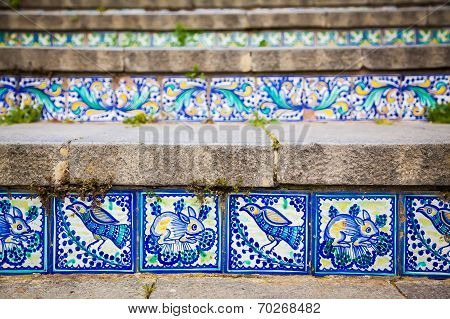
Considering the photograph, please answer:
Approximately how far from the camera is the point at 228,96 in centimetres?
332

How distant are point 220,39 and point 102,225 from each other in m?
2.32

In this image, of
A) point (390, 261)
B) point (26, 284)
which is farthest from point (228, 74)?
point (26, 284)

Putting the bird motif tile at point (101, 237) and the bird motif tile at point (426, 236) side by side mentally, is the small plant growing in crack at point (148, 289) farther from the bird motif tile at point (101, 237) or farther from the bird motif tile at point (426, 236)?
the bird motif tile at point (426, 236)

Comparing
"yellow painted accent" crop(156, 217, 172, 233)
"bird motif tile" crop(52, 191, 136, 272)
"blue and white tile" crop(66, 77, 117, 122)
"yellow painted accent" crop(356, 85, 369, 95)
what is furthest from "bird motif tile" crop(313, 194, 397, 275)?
"blue and white tile" crop(66, 77, 117, 122)

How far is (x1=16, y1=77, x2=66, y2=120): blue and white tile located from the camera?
10.9ft

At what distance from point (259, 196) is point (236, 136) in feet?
1.56

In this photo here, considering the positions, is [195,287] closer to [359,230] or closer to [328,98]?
[359,230]

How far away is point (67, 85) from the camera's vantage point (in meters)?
3.32

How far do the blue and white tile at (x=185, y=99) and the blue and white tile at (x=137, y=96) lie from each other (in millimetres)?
73

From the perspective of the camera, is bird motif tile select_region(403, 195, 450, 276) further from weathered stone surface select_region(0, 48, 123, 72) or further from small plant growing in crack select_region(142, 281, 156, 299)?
weathered stone surface select_region(0, 48, 123, 72)

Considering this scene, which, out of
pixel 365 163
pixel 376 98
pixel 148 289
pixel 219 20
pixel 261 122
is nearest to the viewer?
pixel 148 289

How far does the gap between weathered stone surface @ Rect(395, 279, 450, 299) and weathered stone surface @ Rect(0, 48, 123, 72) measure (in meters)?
2.56

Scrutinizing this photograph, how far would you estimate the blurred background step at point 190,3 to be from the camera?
413cm

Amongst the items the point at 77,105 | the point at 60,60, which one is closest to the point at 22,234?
the point at 77,105
